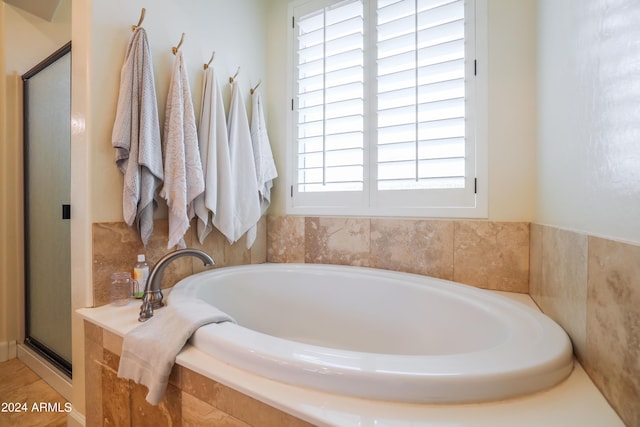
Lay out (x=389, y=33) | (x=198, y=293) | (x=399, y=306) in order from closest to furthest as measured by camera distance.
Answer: (x=198, y=293) → (x=399, y=306) → (x=389, y=33)

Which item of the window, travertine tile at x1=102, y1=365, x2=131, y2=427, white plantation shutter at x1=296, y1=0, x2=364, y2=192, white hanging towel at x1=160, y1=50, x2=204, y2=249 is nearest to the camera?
travertine tile at x1=102, y1=365, x2=131, y2=427

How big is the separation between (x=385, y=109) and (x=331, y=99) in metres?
0.35

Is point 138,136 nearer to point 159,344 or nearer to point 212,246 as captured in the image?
point 212,246

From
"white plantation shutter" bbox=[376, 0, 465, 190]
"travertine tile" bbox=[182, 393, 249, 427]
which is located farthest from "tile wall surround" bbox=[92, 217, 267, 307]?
"white plantation shutter" bbox=[376, 0, 465, 190]

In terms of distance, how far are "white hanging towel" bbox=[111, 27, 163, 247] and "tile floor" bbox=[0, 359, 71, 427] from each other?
3.33 ft

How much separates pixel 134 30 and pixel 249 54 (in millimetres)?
717

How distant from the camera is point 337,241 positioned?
1.63m

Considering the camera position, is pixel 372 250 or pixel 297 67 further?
pixel 297 67

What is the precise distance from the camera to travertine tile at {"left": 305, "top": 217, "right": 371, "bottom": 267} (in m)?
1.55

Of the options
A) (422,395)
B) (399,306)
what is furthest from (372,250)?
(422,395)

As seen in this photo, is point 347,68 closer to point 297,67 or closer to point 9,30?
point 297,67

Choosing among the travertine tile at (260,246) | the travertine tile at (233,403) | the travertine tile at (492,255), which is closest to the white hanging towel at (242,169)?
the travertine tile at (260,246)

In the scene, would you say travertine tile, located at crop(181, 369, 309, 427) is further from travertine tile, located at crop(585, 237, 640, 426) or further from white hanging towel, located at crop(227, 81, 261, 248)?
white hanging towel, located at crop(227, 81, 261, 248)

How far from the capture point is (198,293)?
1.16 m
